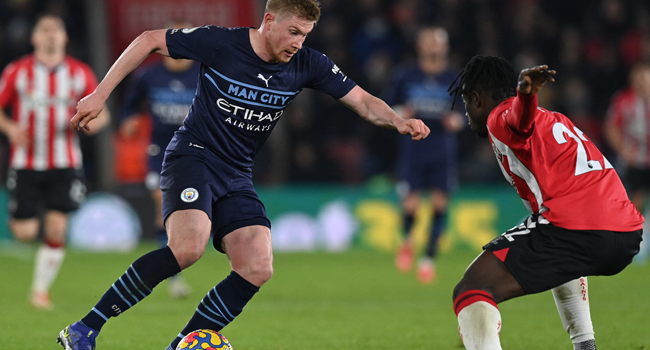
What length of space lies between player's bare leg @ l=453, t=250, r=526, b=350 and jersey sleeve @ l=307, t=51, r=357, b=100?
1351 mm

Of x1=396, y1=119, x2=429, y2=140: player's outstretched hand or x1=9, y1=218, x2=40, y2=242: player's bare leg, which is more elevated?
x1=9, y1=218, x2=40, y2=242: player's bare leg

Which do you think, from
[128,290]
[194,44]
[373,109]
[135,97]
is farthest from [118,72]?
[135,97]

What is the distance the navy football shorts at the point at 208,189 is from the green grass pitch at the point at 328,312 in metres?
1.12

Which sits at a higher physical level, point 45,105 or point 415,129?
point 45,105

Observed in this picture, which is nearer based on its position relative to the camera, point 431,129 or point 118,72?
point 118,72

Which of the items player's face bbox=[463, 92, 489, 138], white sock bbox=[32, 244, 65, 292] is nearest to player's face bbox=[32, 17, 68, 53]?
white sock bbox=[32, 244, 65, 292]

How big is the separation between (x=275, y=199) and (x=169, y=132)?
498cm

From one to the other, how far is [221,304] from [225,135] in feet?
3.02

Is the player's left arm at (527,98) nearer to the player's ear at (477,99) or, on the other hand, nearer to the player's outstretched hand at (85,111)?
the player's ear at (477,99)

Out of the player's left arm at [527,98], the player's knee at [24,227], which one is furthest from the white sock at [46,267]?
the player's left arm at [527,98]

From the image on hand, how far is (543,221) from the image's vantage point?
12.6 feet

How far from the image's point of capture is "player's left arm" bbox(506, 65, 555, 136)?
347 cm

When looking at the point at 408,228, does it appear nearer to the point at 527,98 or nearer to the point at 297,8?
the point at 297,8

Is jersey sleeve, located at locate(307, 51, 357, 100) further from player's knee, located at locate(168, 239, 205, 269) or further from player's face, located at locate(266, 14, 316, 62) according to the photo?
player's knee, located at locate(168, 239, 205, 269)
